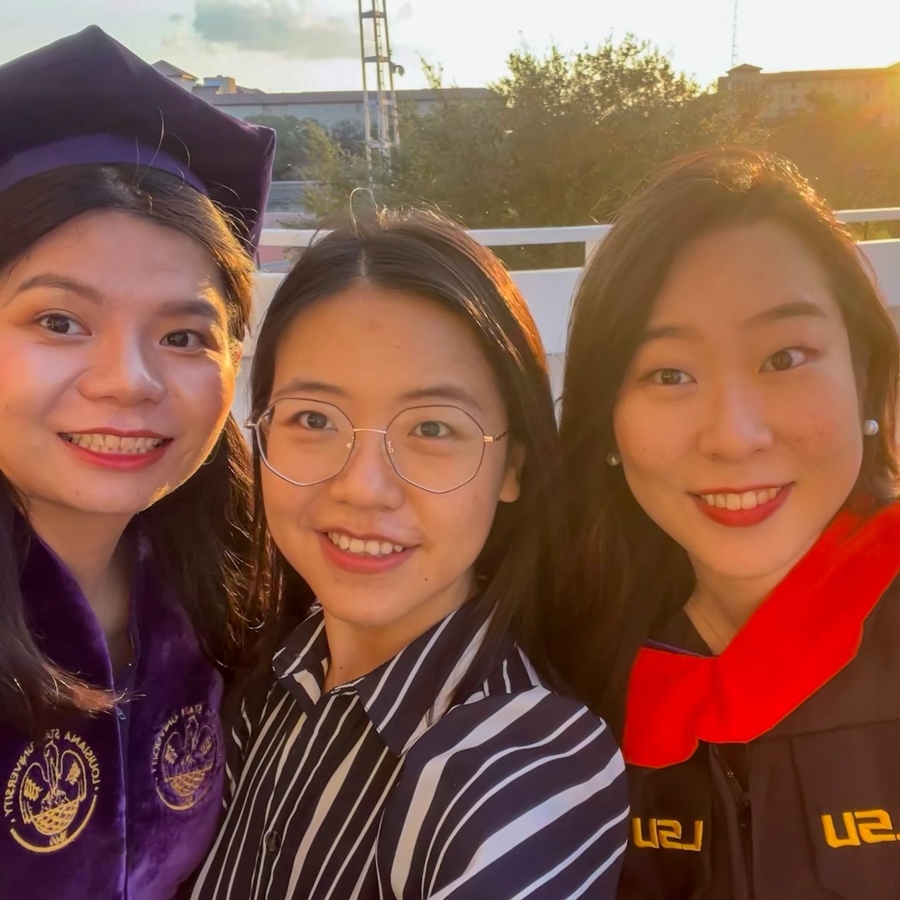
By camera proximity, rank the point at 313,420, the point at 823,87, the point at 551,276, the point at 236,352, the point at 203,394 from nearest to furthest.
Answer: the point at 313,420, the point at 203,394, the point at 236,352, the point at 551,276, the point at 823,87

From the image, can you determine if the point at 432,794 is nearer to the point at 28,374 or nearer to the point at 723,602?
the point at 723,602

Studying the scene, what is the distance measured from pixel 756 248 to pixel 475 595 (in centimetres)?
74

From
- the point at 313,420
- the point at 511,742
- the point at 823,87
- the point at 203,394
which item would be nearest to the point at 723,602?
the point at 511,742

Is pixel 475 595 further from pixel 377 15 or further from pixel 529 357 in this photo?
pixel 377 15

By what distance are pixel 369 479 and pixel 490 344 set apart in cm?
28

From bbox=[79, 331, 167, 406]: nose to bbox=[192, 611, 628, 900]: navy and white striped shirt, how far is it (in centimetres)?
57

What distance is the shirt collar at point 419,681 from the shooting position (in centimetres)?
A: 125

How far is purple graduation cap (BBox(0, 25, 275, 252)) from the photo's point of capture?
1.34 metres

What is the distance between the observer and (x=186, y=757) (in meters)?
1.55

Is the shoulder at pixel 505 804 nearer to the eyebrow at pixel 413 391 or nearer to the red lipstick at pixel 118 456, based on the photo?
the eyebrow at pixel 413 391

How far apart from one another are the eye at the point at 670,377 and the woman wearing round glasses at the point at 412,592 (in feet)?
0.60

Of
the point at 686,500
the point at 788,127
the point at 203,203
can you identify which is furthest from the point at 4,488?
the point at 788,127

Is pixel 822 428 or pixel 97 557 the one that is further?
pixel 97 557

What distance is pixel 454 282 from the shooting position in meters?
1.33
